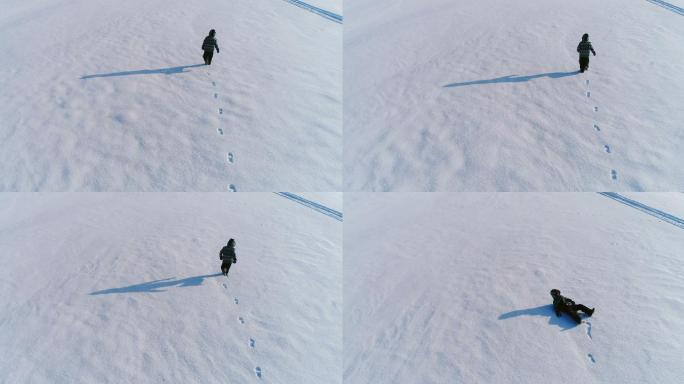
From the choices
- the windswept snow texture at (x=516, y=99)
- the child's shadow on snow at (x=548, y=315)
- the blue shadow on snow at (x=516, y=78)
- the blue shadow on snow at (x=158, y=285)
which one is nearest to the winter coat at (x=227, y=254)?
the blue shadow on snow at (x=158, y=285)

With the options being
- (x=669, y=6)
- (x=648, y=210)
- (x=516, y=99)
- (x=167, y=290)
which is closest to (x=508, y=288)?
(x=648, y=210)

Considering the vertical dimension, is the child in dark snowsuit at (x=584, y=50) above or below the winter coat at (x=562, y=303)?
above

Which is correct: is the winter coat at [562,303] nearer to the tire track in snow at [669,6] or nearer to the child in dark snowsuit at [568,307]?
the child in dark snowsuit at [568,307]

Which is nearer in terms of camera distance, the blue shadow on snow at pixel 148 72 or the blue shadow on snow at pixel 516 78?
the blue shadow on snow at pixel 516 78

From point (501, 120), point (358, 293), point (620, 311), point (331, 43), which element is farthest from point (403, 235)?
point (331, 43)

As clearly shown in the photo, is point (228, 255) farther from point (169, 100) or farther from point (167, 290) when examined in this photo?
point (169, 100)

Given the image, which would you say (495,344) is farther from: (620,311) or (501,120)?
(501,120)

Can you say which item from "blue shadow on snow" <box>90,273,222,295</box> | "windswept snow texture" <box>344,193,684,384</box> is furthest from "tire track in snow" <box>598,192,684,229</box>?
"blue shadow on snow" <box>90,273,222,295</box>
